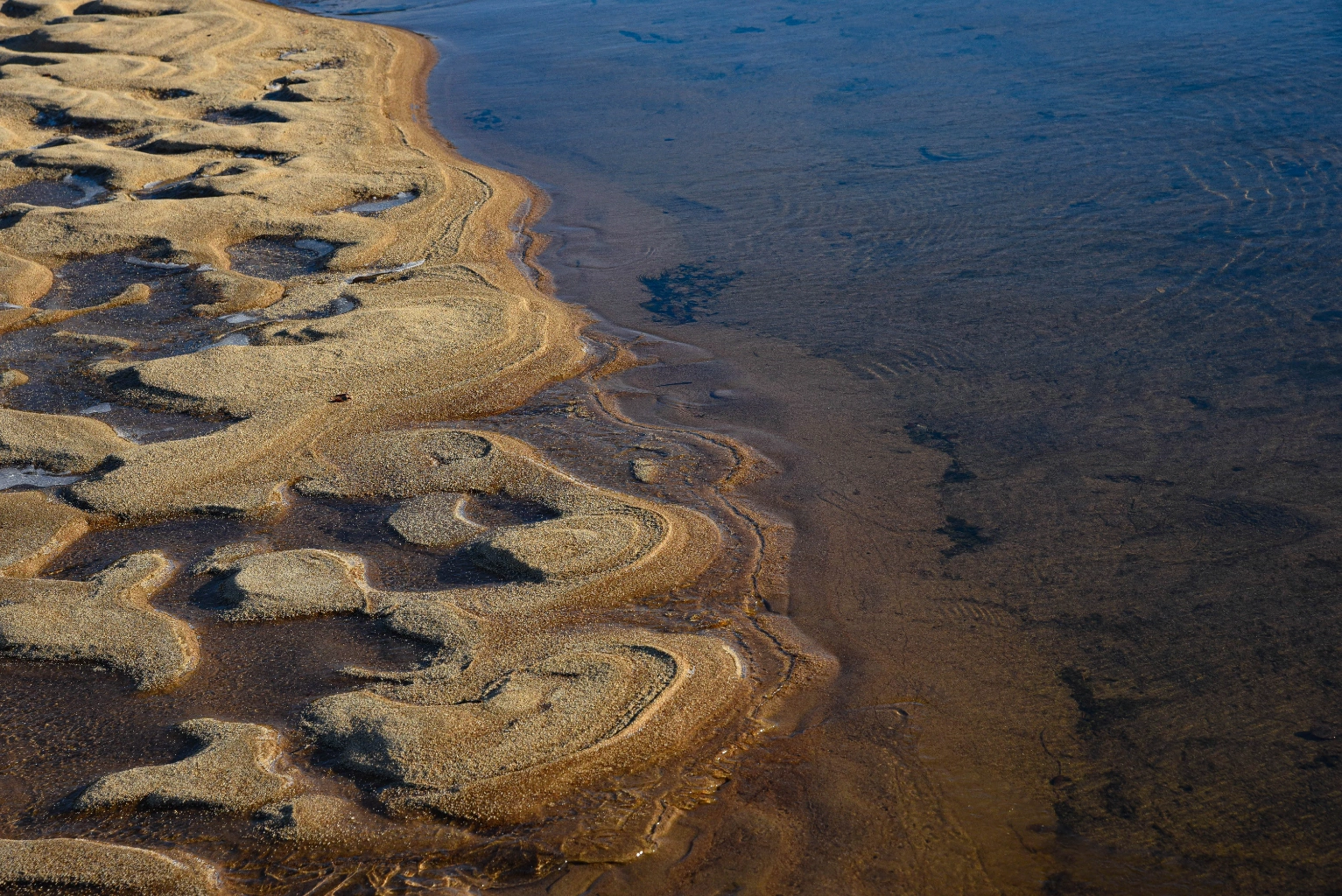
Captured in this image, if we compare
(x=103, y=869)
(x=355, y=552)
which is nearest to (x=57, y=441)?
(x=355, y=552)

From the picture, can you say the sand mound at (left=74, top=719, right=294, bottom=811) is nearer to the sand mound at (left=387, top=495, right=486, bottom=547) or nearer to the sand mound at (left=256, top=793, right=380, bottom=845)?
the sand mound at (left=256, top=793, right=380, bottom=845)

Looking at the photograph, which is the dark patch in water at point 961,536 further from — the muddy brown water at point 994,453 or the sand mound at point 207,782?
the sand mound at point 207,782

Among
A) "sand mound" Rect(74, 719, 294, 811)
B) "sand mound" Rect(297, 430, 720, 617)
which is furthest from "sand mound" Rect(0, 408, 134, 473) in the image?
"sand mound" Rect(74, 719, 294, 811)

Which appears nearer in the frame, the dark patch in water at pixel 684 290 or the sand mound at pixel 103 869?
the sand mound at pixel 103 869

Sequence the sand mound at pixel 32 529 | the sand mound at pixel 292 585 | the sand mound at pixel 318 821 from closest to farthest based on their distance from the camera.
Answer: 1. the sand mound at pixel 318 821
2. the sand mound at pixel 292 585
3. the sand mound at pixel 32 529

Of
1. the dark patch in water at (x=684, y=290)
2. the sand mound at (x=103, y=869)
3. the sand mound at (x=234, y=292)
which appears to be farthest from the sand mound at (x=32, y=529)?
the dark patch in water at (x=684, y=290)

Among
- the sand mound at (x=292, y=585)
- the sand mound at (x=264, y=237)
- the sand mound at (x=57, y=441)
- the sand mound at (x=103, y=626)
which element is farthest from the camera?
the sand mound at (x=264, y=237)

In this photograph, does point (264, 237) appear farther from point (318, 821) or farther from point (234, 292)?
point (318, 821)
